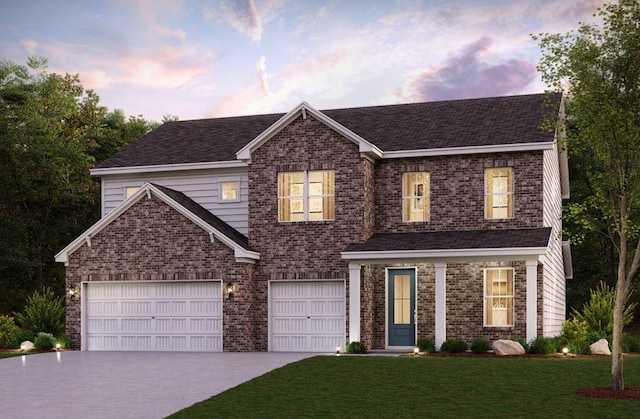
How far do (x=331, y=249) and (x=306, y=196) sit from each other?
1.84 m

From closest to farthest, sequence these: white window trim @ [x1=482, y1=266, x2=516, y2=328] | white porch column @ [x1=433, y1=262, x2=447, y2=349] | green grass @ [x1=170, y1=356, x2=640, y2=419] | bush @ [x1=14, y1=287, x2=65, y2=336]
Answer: green grass @ [x1=170, y1=356, x2=640, y2=419] → white porch column @ [x1=433, y1=262, x2=447, y2=349] → white window trim @ [x1=482, y1=266, x2=516, y2=328] → bush @ [x1=14, y1=287, x2=65, y2=336]

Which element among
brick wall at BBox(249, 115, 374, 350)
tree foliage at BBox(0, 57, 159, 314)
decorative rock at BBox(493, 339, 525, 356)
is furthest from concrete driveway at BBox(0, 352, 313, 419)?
tree foliage at BBox(0, 57, 159, 314)

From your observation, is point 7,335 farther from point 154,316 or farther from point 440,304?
point 440,304

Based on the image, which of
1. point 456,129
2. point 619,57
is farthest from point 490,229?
point 619,57

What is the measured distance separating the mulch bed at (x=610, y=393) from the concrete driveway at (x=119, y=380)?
676 centimetres

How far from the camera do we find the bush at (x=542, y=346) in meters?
23.0

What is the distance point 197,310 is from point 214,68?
33.3 feet

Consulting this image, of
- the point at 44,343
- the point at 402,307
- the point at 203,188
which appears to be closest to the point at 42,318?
the point at 44,343

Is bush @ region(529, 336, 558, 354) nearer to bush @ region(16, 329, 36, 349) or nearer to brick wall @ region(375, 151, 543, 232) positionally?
brick wall @ region(375, 151, 543, 232)

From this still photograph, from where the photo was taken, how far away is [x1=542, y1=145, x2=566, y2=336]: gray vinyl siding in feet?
85.6

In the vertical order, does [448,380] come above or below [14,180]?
below

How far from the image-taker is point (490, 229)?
84.5 ft

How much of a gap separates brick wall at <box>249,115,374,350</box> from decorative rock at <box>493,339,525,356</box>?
5119 mm

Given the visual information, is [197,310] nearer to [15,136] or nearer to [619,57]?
[619,57]
